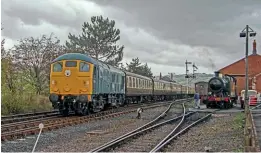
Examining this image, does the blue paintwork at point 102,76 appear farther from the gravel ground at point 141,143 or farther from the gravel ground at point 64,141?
the gravel ground at point 141,143

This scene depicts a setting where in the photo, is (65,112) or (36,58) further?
(36,58)

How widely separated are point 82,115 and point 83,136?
8421 millimetres

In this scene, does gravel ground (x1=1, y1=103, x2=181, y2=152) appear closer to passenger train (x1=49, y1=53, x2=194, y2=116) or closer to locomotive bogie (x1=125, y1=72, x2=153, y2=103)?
passenger train (x1=49, y1=53, x2=194, y2=116)

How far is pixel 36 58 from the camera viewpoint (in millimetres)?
38219

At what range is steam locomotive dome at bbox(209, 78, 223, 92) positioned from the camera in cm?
3550

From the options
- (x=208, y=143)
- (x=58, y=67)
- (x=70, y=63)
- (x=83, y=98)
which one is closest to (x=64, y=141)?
(x=208, y=143)

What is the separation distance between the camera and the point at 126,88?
112ft

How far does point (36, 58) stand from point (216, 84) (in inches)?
655

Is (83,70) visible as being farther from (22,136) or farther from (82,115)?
(22,136)

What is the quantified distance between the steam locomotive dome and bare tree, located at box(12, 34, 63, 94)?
14.8 meters

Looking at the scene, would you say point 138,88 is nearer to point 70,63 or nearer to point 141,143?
point 70,63

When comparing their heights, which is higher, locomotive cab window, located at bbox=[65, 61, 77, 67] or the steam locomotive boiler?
locomotive cab window, located at bbox=[65, 61, 77, 67]

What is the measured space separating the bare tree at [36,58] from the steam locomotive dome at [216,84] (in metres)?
14.8

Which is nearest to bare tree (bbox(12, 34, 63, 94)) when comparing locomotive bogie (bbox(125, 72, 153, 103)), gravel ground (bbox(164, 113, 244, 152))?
locomotive bogie (bbox(125, 72, 153, 103))
